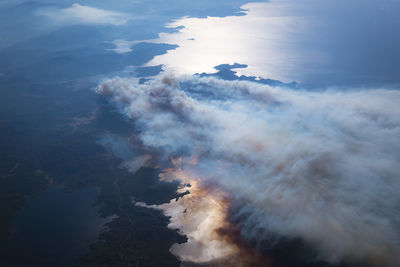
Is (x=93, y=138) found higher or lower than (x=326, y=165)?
lower

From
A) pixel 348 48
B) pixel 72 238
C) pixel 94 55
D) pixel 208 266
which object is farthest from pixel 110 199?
pixel 348 48

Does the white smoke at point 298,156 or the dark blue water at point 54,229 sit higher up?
the white smoke at point 298,156

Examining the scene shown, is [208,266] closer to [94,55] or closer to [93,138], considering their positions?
[93,138]

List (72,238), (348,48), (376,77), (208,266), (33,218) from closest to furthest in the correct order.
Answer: (208,266)
(72,238)
(33,218)
(376,77)
(348,48)

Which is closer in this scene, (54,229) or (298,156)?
(54,229)

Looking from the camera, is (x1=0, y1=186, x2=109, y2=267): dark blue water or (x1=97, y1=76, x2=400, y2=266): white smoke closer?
(x1=97, y1=76, x2=400, y2=266): white smoke

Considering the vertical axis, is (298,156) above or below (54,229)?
above

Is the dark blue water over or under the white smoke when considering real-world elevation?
under

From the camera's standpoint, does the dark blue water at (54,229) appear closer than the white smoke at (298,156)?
No
